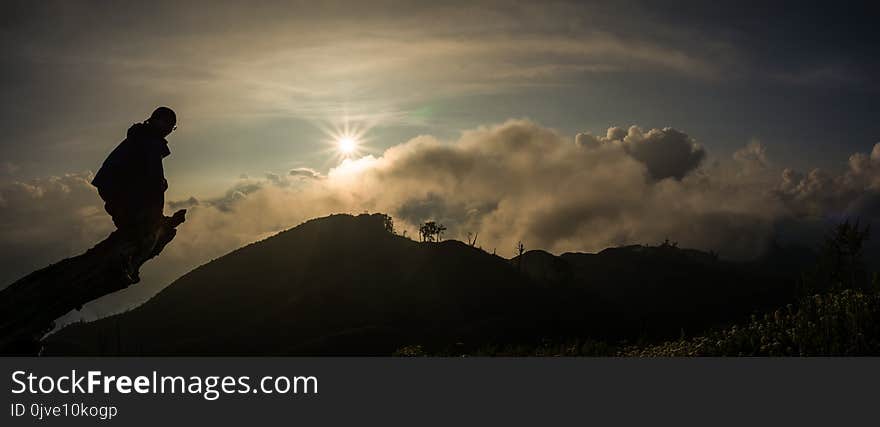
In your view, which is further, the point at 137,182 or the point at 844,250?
the point at 844,250

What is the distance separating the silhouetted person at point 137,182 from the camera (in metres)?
10.6

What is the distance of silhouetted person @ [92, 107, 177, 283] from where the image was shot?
10633 millimetres

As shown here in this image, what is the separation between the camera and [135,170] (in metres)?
10.7

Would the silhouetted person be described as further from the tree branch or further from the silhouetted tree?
the silhouetted tree

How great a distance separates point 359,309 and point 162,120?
142382mm

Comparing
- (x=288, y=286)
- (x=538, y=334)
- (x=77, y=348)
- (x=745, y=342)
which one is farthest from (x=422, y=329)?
(x=745, y=342)

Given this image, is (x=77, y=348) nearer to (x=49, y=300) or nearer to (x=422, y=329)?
(x=422, y=329)

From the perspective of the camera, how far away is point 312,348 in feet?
353

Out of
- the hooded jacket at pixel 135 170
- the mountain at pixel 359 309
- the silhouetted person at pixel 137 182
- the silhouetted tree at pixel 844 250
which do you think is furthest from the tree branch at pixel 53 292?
the mountain at pixel 359 309

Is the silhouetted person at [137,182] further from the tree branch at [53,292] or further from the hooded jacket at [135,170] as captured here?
the tree branch at [53,292]

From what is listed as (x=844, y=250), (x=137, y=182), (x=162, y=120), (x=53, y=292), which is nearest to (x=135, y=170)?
(x=137, y=182)

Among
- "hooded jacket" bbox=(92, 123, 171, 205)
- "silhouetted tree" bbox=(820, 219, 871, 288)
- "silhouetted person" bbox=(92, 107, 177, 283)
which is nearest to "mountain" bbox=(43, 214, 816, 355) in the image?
"silhouetted tree" bbox=(820, 219, 871, 288)

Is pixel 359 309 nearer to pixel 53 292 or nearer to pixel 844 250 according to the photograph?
pixel 844 250

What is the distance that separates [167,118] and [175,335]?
14051 centimetres
